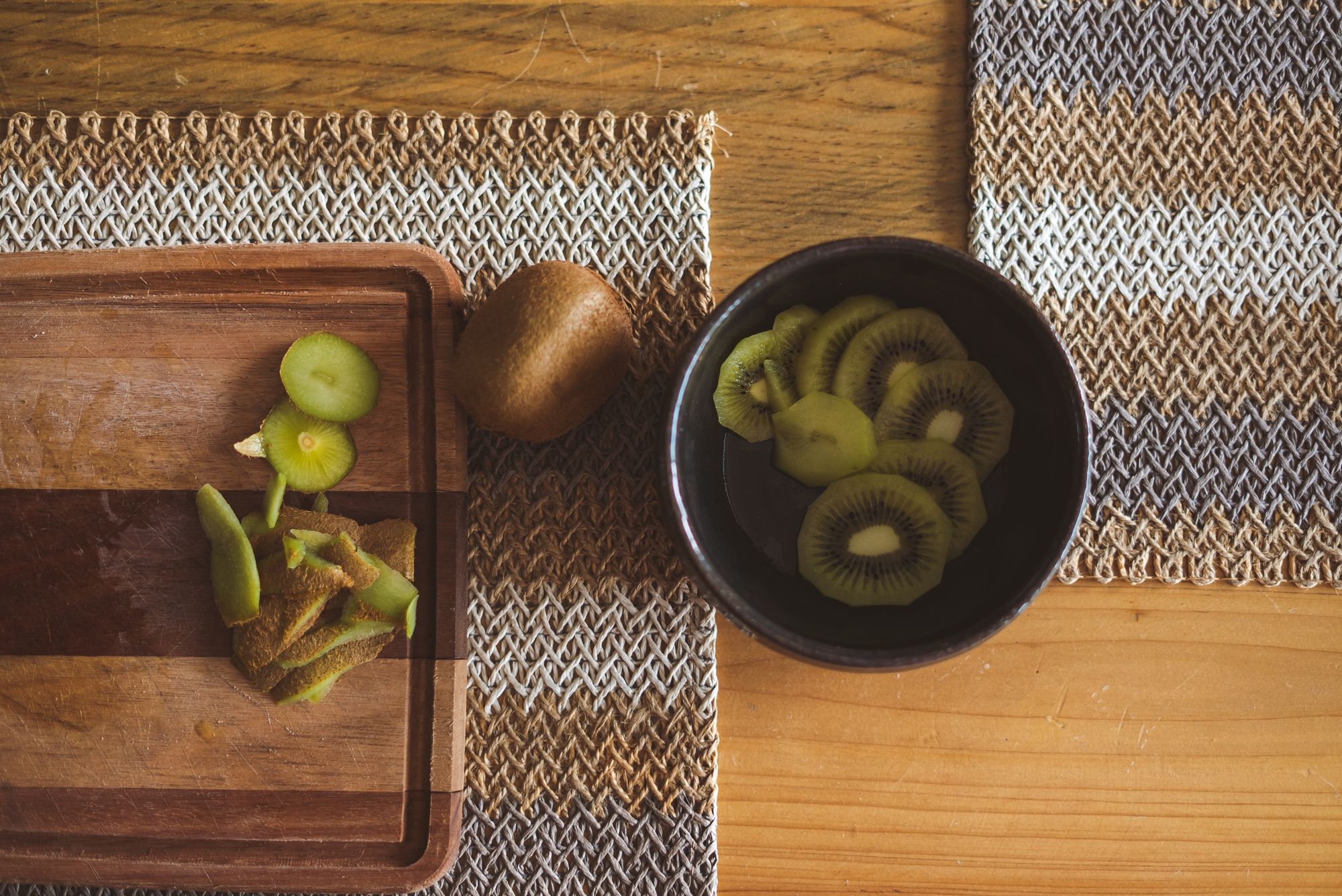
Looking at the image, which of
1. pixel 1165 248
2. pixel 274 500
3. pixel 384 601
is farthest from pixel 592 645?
pixel 1165 248

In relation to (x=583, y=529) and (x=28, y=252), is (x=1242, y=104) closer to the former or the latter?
(x=583, y=529)

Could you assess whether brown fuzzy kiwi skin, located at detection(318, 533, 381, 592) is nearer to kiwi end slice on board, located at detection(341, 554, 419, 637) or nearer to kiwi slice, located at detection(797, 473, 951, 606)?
kiwi end slice on board, located at detection(341, 554, 419, 637)

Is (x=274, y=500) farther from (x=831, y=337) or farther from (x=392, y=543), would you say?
(x=831, y=337)

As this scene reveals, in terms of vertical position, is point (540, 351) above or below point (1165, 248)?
below

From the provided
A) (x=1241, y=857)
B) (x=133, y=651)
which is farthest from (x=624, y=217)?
(x=1241, y=857)

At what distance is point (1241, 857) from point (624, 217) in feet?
2.73

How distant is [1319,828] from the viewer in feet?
2.78

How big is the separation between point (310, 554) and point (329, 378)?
155 mm

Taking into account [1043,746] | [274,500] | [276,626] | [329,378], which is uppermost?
[329,378]

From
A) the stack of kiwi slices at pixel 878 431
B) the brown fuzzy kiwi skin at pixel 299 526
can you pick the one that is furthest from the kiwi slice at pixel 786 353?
the brown fuzzy kiwi skin at pixel 299 526

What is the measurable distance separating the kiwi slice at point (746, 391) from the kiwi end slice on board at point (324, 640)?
1.14 ft

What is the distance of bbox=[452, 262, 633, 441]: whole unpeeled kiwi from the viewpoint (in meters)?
0.72

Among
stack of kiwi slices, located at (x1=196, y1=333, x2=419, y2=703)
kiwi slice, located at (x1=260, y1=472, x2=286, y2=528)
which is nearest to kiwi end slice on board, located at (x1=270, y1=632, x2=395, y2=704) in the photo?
stack of kiwi slices, located at (x1=196, y1=333, x2=419, y2=703)

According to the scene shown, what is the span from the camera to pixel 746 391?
79cm
